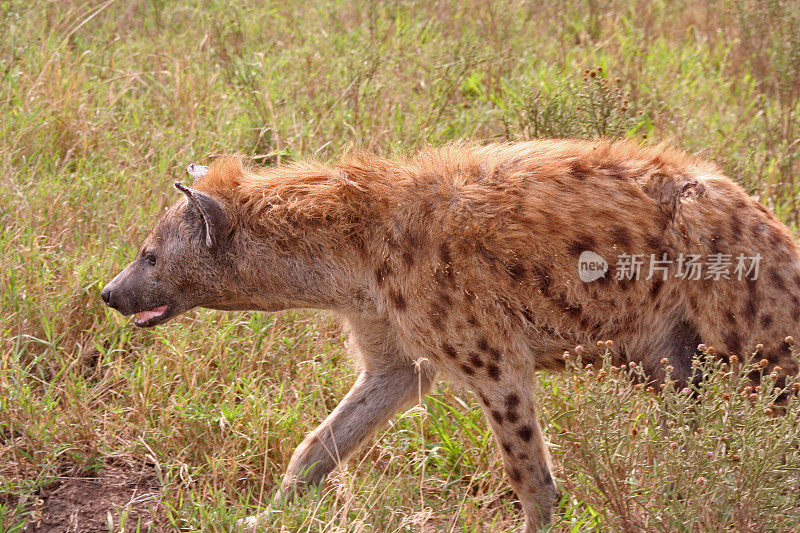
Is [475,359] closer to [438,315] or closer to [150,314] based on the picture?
[438,315]

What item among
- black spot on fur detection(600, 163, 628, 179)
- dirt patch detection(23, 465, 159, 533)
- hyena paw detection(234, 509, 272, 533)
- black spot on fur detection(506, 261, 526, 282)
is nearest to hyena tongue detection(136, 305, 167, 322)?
dirt patch detection(23, 465, 159, 533)

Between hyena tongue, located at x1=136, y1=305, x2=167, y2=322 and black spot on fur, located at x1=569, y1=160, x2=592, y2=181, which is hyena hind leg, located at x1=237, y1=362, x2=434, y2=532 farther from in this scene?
black spot on fur, located at x1=569, y1=160, x2=592, y2=181

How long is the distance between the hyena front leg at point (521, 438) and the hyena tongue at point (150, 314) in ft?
3.79

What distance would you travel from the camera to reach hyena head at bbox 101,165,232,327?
11.4 ft

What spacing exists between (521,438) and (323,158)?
7.60 ft

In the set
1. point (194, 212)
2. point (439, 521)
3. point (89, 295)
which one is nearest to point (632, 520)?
point (439, 521)

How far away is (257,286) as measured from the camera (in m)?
3.50

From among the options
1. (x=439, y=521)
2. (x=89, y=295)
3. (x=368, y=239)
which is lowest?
(x=439, y=521)

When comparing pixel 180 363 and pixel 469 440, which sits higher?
pixel 180 363

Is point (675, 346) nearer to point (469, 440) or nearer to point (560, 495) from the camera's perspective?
point (560, 495)

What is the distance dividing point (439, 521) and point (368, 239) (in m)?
1.01

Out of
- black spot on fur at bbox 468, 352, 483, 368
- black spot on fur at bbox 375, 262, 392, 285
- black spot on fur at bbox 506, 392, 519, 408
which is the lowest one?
black spot on fur at bbox 506, 392, 519, 408

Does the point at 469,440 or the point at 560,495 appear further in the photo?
the point at 469,440

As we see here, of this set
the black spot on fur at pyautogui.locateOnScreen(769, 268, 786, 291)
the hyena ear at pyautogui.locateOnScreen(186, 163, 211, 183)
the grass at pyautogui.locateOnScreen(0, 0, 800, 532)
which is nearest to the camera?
the grass at pyautogui.locateOnScreen(0, 0, 800, 532)
